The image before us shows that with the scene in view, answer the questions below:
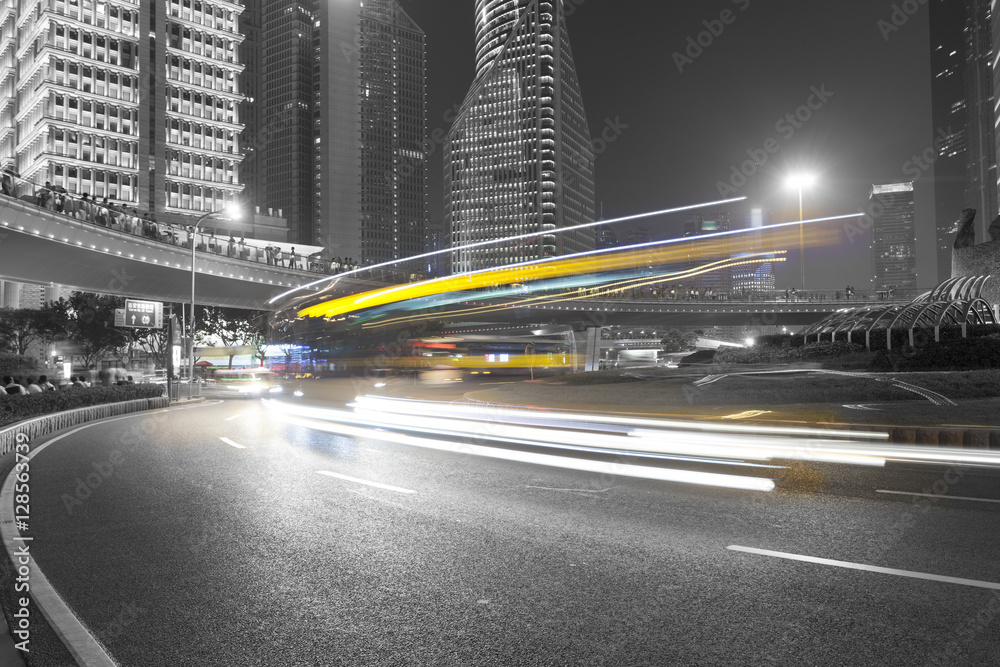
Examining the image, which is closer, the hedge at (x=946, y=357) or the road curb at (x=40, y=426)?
the road curb at (x=40, y=426)

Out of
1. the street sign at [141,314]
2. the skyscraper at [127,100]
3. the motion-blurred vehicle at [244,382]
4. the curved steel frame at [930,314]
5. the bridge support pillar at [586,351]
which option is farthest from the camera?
the skyscraper at [127,100]

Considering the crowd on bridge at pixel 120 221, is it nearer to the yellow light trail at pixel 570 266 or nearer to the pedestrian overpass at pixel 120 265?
the pedestrian overpass at pixel 120 265

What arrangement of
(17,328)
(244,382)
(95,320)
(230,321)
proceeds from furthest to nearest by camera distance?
1. (17,328)
2. (230,321)
3. (95,320)
4. (244,382)

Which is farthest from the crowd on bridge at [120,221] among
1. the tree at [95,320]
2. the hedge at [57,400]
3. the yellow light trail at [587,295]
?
the tree at [95,320]

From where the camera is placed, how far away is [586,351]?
40938 mm

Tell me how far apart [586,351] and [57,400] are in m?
27.2

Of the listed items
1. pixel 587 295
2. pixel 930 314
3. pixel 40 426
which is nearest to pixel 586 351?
pixel 930 314

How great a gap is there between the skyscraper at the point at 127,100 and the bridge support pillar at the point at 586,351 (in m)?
78.6

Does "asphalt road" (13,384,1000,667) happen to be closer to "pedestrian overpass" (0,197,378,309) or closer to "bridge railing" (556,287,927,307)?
"pedestrian overpass" (0,197,378,309)

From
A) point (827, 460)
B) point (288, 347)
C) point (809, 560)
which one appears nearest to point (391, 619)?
point (809, 560)

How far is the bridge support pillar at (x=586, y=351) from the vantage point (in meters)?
39.3

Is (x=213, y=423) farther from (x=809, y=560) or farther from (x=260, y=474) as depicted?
(x=809, y=560)

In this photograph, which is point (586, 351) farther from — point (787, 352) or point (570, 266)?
point (787, 352)

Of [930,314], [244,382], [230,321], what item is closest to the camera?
[930,314]
